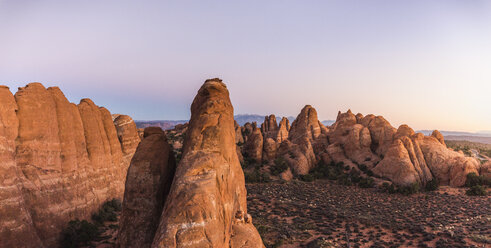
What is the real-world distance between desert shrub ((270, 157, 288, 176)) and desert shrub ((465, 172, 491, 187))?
89.9ft

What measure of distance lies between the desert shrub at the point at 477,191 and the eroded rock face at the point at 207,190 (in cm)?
3696

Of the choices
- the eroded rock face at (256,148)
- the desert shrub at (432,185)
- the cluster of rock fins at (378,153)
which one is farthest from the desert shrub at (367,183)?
the eroded rock face at (256,148)

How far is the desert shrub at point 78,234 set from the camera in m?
17.8

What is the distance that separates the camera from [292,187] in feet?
127

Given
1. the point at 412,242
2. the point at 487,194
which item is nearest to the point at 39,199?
the point at 412,242

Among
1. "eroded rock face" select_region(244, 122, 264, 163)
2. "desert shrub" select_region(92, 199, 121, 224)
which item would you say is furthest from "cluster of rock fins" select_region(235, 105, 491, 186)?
"desert shrub" select_region(92, 199, 121, 224)

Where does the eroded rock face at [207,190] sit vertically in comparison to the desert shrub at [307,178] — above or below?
above

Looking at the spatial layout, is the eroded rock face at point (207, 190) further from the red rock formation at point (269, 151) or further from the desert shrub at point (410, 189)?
the red rock formation at point (269, 151)

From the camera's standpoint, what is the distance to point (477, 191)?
110ft

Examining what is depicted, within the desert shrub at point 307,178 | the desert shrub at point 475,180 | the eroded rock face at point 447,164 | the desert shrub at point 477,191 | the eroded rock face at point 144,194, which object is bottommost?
the desert shrub at point 307,178

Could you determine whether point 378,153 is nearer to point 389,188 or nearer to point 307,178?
point 389,188

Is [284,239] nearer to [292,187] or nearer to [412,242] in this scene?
[412,242]

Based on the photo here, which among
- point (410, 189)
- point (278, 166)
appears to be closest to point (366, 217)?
point (410, 189)

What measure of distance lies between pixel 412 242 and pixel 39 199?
2872 centimetres
